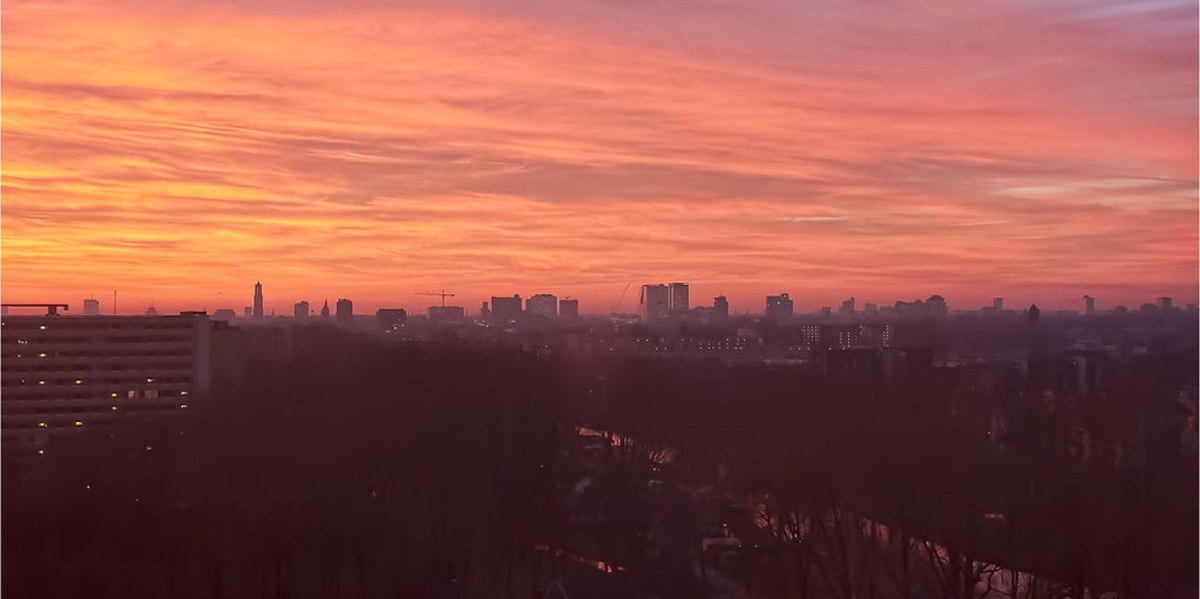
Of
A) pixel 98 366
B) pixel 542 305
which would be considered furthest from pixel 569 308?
pixel 98 366

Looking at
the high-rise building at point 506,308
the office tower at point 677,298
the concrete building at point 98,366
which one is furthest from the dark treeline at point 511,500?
the high-rise building at point 506,308

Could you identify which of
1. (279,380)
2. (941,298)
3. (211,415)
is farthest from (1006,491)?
(941,298)

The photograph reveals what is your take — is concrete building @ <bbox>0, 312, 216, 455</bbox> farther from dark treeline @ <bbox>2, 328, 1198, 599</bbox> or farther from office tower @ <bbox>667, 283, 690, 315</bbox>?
office tower @ <bbox>667, 283, 690, 315</bbox>

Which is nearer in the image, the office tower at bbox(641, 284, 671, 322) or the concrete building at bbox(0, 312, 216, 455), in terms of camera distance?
the concrete building at bbox(0, 312, 216, 455)

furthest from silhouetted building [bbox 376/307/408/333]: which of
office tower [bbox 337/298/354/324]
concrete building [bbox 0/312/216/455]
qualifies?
concrete building [bbox 0/312/216/455]

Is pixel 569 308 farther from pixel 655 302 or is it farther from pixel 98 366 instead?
pixel 98 366

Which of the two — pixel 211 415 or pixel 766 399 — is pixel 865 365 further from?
pixel 211 415

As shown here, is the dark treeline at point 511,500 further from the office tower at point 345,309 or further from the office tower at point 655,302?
the office tower at point 345,309
